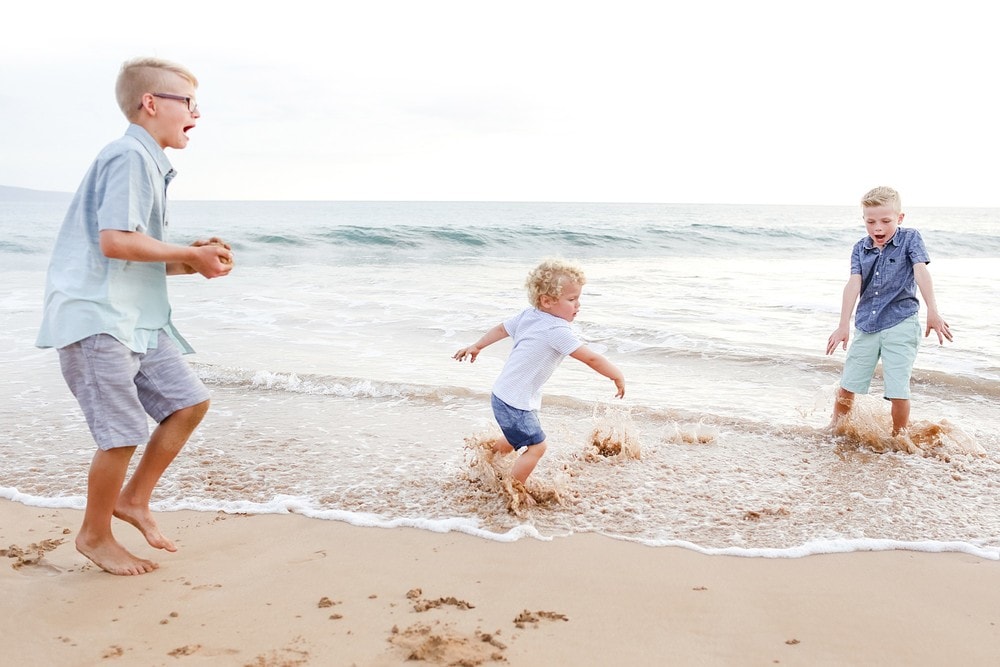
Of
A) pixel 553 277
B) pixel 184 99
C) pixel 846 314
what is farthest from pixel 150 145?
pixel 846 314

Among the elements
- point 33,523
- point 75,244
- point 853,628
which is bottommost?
point 33,523

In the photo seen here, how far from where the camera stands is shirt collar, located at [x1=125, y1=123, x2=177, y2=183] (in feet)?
9.24

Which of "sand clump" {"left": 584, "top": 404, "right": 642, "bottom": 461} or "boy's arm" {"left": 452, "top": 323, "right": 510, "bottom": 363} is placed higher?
"boy's arm" {"left": 452, "top": 323, "right": 510, "bottom": 363}

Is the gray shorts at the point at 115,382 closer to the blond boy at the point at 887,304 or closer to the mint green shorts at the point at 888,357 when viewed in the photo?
the blond boy at the point at 887,304

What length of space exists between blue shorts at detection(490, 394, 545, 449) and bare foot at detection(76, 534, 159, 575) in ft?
5.57

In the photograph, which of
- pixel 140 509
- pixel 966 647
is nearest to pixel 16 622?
pixel 140 509

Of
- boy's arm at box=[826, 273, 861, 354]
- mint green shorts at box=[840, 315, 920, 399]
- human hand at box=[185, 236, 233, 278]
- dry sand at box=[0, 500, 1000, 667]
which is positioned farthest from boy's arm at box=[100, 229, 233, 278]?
mint green shorts at box=[840, 315, 920, 399]

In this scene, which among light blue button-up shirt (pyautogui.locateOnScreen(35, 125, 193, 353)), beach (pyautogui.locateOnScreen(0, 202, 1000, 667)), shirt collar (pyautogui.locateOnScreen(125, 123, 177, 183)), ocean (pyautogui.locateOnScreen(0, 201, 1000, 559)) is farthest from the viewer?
ocean (pyautogui.locateOnScreen(0, 201, 1000, 559))

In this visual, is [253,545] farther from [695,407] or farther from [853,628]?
[695,407]

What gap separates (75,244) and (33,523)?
1.58 metres

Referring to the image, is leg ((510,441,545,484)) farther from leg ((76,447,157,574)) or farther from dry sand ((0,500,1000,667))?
leg ((76,447,157,574))

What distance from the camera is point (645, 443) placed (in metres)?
5.10

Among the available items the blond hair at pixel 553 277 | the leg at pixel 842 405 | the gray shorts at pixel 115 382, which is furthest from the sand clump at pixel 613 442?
the gray shorts at pixel 115 382

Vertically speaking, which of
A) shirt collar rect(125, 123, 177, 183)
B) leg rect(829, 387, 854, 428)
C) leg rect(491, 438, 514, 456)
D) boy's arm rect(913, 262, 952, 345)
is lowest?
leg rect(491, 438, 514, 456)
